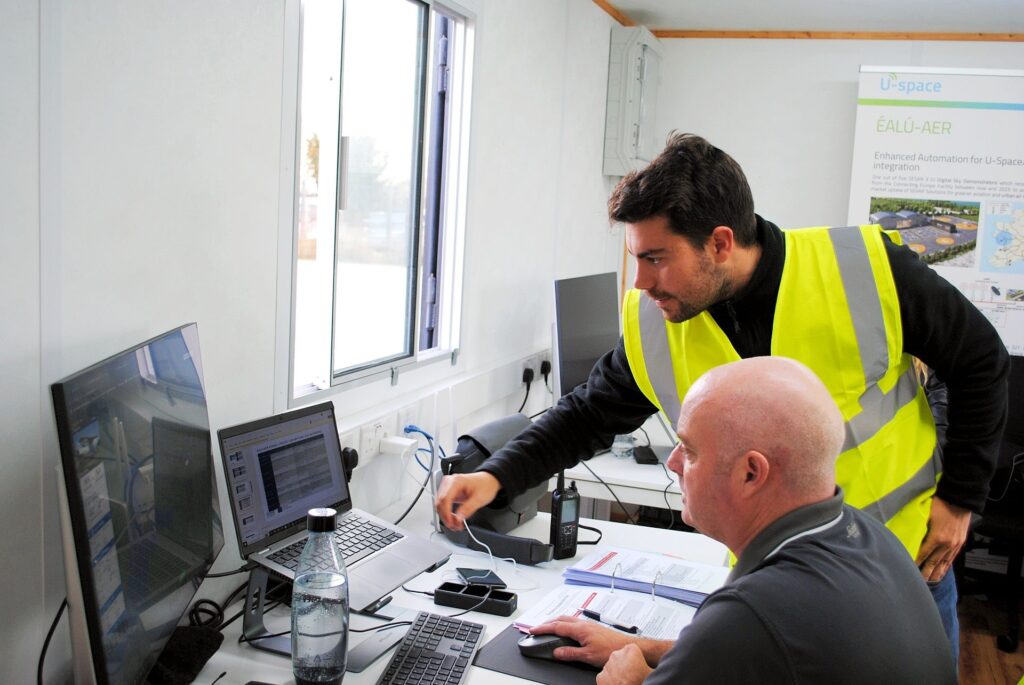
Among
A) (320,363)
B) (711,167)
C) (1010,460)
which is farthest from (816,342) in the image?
(1010,460)

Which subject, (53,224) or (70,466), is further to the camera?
(53,224)

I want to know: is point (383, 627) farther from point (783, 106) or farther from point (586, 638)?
point (783, 106)

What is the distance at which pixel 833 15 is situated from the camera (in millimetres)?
4707

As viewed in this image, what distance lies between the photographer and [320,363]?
236 cm

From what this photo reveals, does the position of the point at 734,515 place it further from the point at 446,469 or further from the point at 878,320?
the point at 446,469

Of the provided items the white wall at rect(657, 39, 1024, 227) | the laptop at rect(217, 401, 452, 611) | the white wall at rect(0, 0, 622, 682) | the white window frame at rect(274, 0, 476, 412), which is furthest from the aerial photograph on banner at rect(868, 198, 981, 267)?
the laptop at rect(217, 401, 452, 611)

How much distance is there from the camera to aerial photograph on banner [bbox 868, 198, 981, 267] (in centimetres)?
494

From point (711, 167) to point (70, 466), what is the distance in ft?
4.03

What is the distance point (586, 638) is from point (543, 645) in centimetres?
8

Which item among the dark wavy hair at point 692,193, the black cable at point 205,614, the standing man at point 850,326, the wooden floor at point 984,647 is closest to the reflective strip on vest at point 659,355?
the standing man at point 850,326

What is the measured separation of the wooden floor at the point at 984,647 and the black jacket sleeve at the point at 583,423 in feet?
7.43

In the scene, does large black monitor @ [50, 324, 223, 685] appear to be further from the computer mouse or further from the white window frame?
the computer mouse

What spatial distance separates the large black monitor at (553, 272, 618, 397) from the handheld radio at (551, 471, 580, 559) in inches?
40.6

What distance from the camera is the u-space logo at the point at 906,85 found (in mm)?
4844
